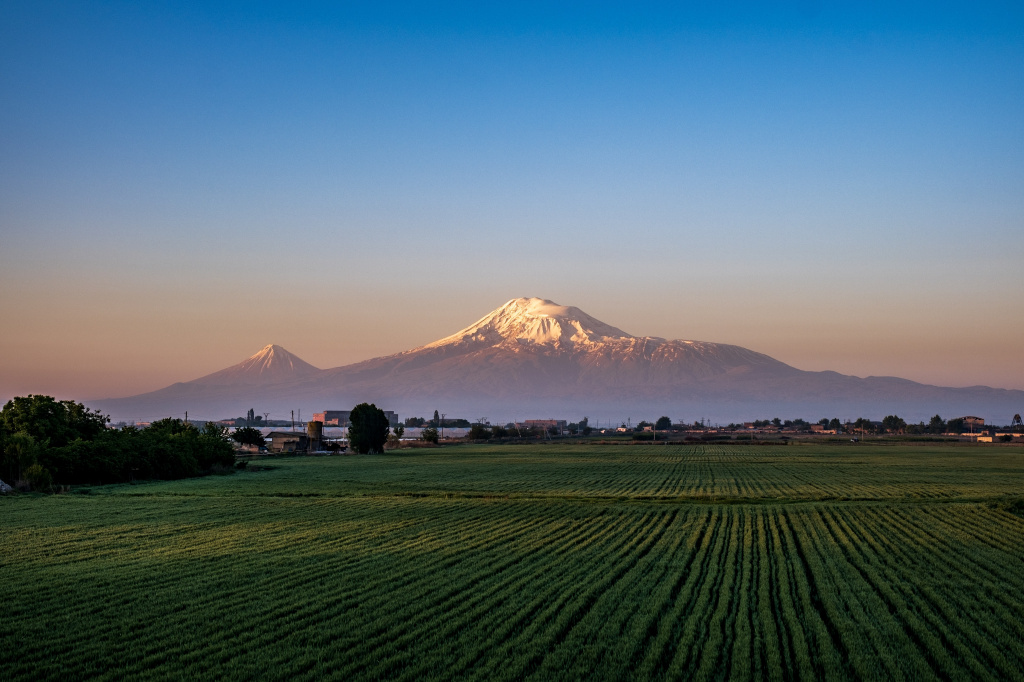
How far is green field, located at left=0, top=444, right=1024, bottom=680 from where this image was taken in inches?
527

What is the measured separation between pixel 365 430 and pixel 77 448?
193 feet

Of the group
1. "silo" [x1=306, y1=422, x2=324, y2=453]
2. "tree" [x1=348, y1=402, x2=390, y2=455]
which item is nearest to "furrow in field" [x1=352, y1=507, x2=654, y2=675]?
"tree" [x1=348, y1=402, x2=390, y2=455]

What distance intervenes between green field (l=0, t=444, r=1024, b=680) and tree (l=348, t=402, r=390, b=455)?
69269mm

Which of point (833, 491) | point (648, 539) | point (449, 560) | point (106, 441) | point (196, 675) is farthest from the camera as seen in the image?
point (106, 441)

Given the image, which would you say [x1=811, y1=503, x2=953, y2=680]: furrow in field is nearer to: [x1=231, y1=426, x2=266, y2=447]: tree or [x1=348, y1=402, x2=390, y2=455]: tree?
[x1=348, y1=402, x2=390, y2=455]: tree

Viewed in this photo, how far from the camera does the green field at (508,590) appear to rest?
1339cm

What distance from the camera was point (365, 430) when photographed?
109688 millimetres

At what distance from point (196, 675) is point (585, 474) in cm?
5331

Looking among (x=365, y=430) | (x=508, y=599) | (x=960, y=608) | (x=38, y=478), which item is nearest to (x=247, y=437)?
(x=365, y=430)

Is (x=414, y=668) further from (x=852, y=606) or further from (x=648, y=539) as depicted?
(x=648, y=539)

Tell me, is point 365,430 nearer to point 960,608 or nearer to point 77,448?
point 77,448

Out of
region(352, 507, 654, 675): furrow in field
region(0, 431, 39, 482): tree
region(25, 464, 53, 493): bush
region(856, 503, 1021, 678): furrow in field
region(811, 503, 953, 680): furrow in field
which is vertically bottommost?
region(856, 503, 1021, 678): furrow in field

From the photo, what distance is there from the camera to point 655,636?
14875 mm

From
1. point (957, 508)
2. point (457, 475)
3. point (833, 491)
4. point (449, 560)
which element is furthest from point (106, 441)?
point (957, 508)
